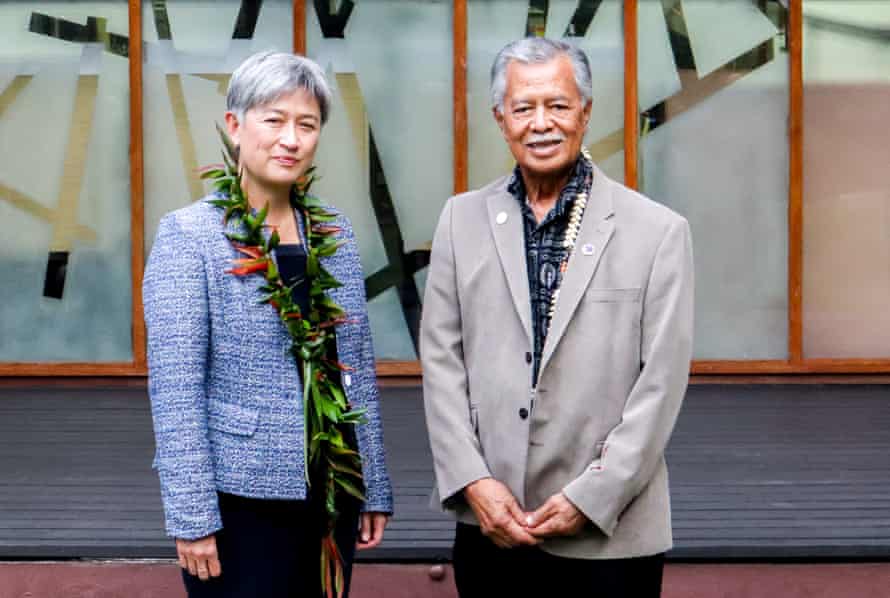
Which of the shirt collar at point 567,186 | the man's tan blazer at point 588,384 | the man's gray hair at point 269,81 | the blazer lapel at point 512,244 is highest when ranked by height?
the man's gray hair at point 269,81

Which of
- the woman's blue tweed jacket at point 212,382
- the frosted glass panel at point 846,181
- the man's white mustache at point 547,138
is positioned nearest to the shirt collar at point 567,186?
the man's white mustache at point 547,138

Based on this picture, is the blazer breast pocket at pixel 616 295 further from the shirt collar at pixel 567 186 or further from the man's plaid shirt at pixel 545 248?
the shirt collar at pixel 567 186

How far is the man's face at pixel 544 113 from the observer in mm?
3041

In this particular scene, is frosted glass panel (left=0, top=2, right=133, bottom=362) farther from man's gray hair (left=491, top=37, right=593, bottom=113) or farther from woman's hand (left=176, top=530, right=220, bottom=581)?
man's gray hair (left=491, top=37, right=593, bottom=113)

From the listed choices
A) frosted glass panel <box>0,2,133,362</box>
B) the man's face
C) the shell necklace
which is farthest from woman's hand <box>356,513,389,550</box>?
frosted glass panel <box>0,2,133,362</box>

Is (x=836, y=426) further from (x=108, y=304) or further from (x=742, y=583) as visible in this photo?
(x=108, y=304)

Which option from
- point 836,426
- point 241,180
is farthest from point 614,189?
point 836,426

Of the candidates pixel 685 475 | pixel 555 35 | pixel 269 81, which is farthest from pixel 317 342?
pixel 555 35

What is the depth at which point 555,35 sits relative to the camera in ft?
31.0

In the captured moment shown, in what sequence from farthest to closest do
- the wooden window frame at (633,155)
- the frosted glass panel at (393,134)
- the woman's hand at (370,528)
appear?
the frosted glass panel at (393,134) → the wooden window frame at (633,155) → the woman's hand at (370,528)

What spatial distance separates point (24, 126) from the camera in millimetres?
9547

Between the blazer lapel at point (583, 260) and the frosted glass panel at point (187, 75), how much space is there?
667 centimetres

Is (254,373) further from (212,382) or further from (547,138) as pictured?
(547,138)

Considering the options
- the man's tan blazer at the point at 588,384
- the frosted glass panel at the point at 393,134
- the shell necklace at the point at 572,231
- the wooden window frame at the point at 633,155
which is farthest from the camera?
the frosted glass panel at the point at 393,134
